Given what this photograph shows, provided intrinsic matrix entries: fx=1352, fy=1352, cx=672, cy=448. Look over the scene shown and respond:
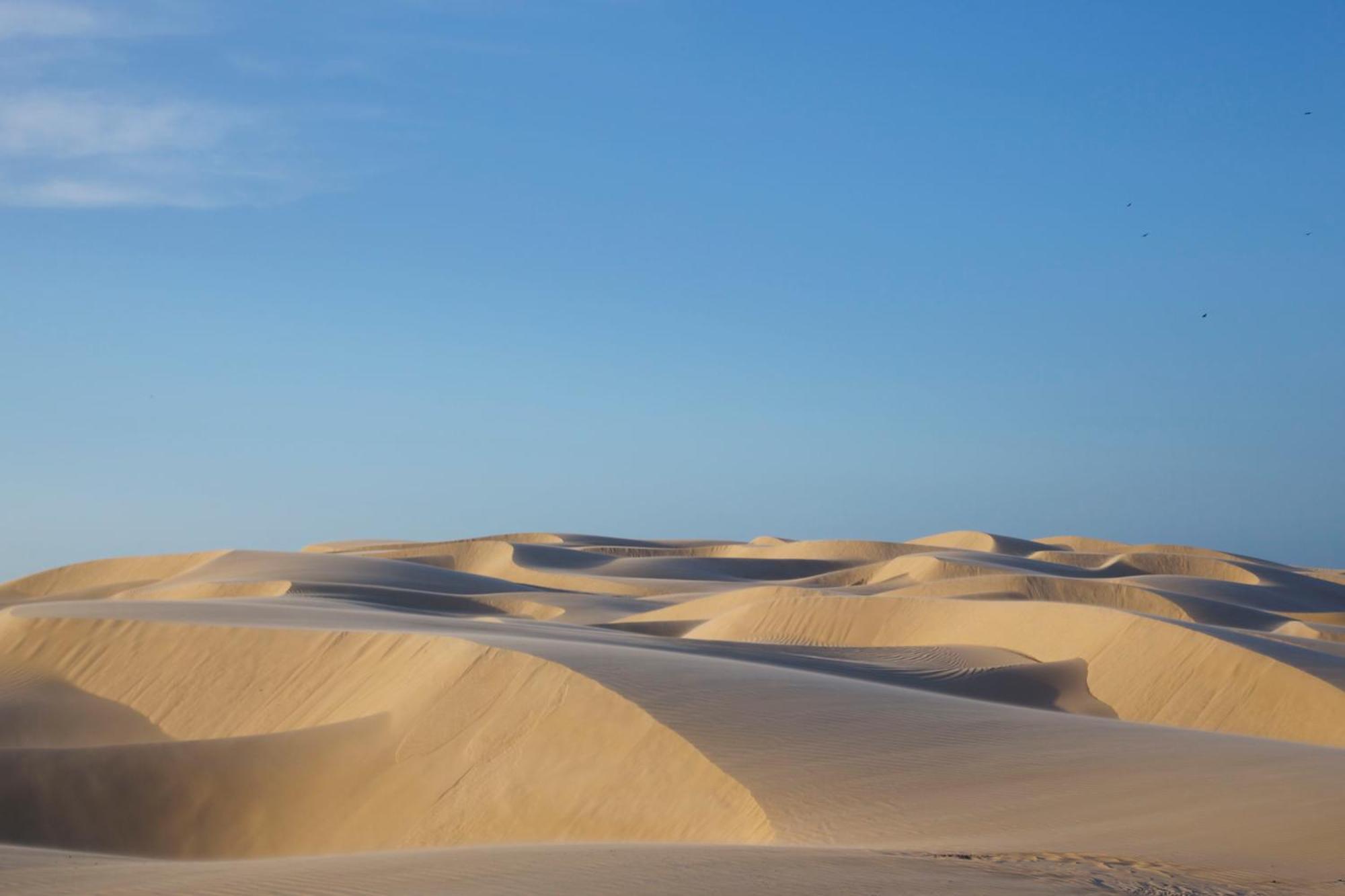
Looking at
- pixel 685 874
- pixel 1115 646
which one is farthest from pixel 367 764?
pixel 1115 646

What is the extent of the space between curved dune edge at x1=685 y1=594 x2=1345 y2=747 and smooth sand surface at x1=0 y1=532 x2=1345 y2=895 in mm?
63

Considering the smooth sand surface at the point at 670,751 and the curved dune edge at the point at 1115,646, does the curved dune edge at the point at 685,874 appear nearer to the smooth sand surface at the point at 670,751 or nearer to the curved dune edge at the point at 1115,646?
the smooth sand surface at the point at 670,751

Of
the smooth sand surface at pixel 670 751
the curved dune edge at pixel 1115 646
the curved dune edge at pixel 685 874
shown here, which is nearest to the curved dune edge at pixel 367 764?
the smooth sand surface at pixel 670 751

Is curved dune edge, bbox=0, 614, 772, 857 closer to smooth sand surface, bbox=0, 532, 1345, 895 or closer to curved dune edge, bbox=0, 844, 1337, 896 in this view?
smooth sand surface, bbox=0, 532, 1345, 895

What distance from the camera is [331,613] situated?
21.2 metres

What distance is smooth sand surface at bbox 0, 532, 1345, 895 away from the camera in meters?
7.20

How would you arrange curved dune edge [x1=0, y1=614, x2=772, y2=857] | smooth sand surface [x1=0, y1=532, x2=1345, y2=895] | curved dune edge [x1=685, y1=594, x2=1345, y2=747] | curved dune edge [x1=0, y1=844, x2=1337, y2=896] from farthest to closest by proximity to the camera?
curved dune edge [x1=685, y1=594, x2=1345, y2=747] < curved dune edge [x1=0, y1=614, x2=772, y2=857] < smooth sand surface [x1=0, y1=532, x2=1345, y2=895] < curved dune edge [x1=0, y1=844, x2=1337, y2=896]

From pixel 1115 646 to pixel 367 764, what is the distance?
1300 cm

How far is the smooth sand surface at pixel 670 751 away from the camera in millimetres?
7203

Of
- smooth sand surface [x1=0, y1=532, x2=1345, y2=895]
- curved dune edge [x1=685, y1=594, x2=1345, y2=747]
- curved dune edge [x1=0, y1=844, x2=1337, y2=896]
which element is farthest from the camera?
curved dune edge [x1=685, y1=594, x2=1345, y2=747]

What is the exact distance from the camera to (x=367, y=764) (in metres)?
14.1

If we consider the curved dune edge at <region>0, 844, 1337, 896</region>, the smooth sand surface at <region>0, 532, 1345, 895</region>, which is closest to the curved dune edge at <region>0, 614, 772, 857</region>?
the smooth sand surface at <region>0, 532, 1345, 895</region>

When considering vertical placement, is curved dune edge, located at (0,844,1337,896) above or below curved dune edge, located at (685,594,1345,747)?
above

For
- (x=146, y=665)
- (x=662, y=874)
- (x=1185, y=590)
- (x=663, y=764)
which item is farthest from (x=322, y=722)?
(x=1185, y=590)
